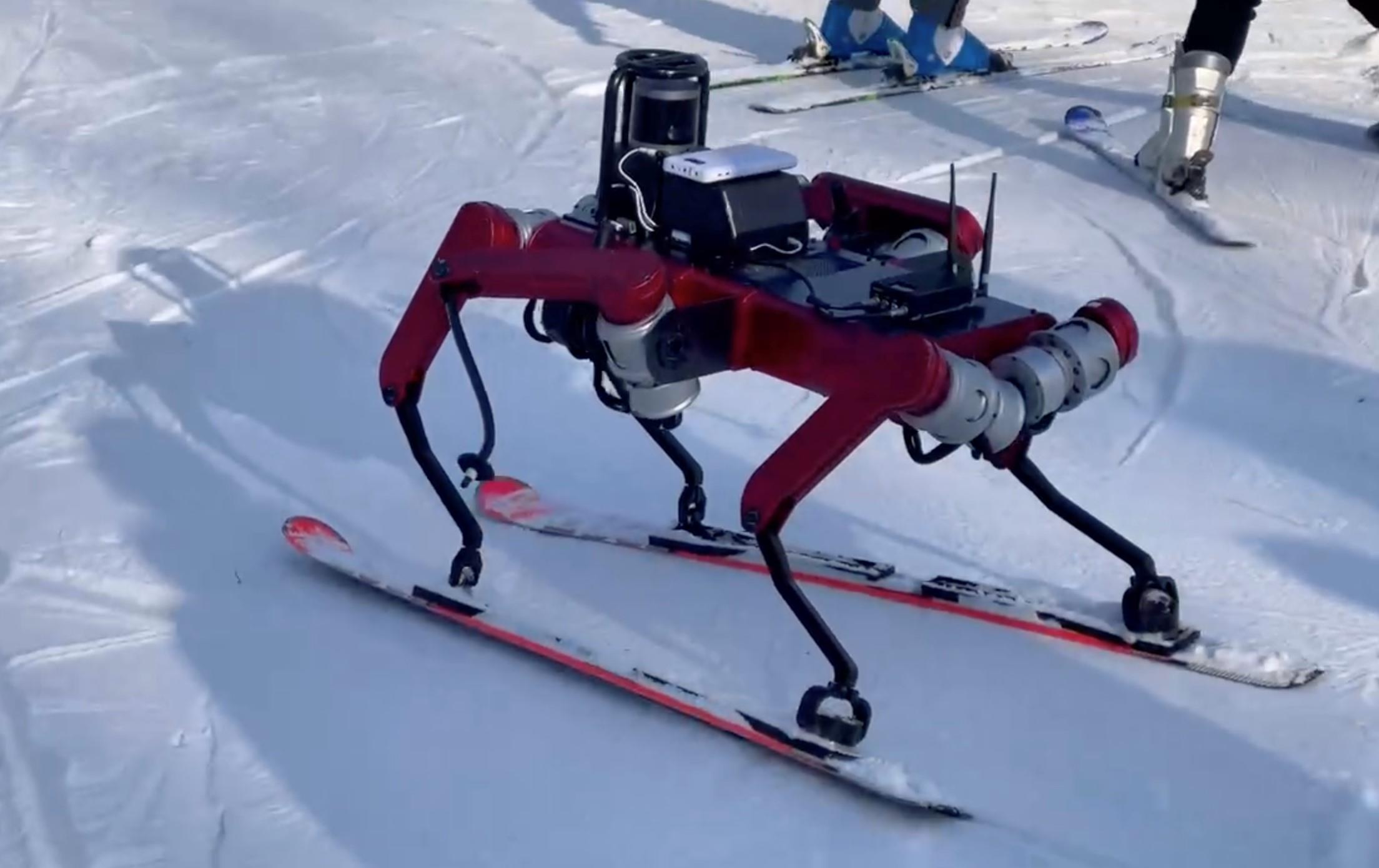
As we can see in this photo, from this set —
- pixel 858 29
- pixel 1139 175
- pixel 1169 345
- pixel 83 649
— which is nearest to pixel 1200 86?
pixel 1139 175

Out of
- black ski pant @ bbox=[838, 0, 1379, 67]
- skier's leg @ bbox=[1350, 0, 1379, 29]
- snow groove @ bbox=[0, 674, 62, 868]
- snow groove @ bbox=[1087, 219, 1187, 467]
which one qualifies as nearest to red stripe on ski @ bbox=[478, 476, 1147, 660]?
snow groove @ bbox=[1087, 219, 1187, 467]

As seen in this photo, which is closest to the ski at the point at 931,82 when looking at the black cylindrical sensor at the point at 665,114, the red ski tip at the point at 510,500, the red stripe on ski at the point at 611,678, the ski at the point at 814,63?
the ski at the point at 814,63

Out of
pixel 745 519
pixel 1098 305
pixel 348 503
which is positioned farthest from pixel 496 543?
pixel 1098 305

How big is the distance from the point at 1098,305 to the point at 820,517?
957 mm

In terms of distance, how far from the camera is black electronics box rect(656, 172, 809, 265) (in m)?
2.59

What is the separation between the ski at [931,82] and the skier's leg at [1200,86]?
1473 mm

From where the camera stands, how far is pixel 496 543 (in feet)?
10.6

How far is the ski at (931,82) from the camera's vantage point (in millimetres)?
6348

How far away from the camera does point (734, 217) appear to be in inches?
102

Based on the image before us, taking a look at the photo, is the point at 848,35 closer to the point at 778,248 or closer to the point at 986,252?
the point at 778,248

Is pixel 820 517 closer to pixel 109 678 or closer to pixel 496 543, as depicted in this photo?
pixel 496 543

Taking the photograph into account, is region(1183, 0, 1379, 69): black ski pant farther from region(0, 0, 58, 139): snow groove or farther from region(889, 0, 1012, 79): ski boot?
region(0, 0, 58, 139): snow groove

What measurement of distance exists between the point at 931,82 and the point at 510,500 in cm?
386

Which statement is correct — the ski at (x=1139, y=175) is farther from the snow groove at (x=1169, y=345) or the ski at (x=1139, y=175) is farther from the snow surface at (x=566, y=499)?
the snow groove at (x=1169, y=345)
